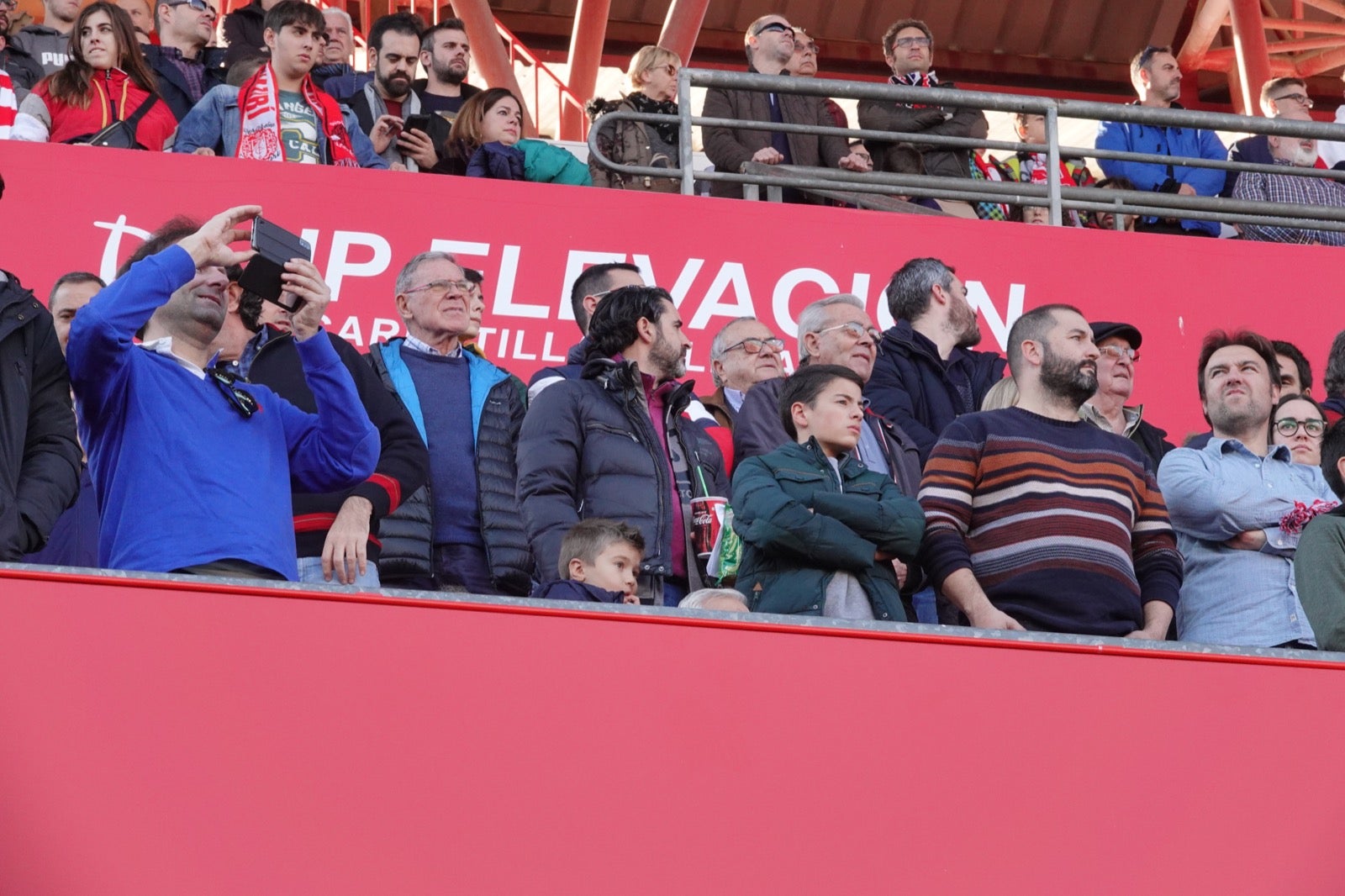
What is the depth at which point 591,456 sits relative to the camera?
4844 millimetres

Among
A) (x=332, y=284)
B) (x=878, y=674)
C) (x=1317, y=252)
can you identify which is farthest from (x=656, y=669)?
(x=1317, y=252)

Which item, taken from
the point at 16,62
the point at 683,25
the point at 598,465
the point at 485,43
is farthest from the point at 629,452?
the point at 683,25

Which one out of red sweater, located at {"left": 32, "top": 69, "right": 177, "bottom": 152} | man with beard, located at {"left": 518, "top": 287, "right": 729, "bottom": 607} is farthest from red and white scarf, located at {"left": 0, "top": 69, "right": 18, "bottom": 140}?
man with beard, located at {"left": 518, "top": 287, "right": 729, "bottom": 607}

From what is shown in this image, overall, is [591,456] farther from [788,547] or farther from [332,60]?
[332,60]

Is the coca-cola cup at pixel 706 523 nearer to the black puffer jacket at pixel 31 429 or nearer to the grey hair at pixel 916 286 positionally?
the grey hair at pixel 916 286

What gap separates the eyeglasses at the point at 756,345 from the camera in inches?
229

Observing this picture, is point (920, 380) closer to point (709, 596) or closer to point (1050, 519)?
point (1050, 519)

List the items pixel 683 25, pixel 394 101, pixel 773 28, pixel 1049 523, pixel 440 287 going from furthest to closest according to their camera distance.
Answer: pixel 683 25 < pixel 773 28 < pixel 394 101 < pixel 440 287 < pixel 1049 523

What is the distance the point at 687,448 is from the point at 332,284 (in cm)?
276

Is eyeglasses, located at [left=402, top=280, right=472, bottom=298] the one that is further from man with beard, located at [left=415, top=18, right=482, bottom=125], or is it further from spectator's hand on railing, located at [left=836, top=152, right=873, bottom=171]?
spectator's hand on railing, located at [left=836, top=152, right=873, bottom=171]

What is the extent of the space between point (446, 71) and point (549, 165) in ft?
2.41

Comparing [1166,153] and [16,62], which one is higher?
[16,62]

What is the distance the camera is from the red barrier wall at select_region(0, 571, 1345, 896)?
3.30m

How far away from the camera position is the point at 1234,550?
475 centimetres
